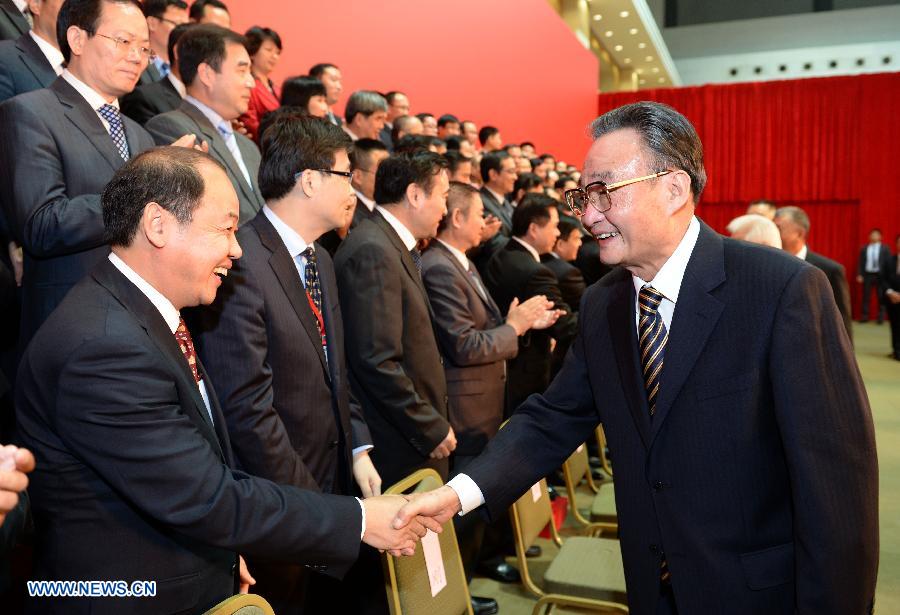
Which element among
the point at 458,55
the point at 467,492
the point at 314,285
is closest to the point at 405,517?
the point at 467,492

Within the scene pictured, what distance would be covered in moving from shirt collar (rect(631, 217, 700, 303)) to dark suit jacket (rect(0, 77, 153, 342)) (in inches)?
55.3

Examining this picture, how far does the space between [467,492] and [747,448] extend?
704 millimetres

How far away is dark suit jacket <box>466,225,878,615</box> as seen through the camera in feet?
4.29

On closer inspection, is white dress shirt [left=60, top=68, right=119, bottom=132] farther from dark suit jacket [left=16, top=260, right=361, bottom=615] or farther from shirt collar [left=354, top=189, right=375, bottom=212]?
shirt collar [left=354, top=189, right=375, bottom=212]

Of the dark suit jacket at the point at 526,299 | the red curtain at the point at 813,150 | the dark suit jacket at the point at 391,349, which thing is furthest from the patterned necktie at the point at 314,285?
the red curtain at the point at 813,150

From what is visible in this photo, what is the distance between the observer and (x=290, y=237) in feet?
7.52

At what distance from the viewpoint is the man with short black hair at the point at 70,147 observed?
1.91m

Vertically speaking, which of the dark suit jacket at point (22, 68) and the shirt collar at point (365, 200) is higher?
the dark suit jacket at point (22, 68)

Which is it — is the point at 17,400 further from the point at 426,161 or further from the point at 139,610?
the point at 426,161

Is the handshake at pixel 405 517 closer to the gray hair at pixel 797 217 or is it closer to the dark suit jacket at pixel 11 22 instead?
the dark suit jacket at pixel 11 22

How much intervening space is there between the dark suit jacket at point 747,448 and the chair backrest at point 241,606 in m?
0.77

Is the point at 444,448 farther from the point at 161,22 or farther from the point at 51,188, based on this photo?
the point at 161,22

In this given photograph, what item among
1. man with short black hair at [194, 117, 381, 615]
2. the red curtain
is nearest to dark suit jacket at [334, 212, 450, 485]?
man with short black hair at [194, 117, 381, 615]

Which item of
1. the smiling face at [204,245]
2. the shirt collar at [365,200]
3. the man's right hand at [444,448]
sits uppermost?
the smiling face at [204,245]
